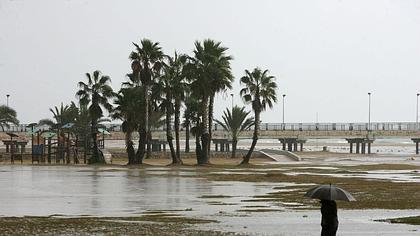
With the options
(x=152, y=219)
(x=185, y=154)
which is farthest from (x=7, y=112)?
(x=152, y=219)

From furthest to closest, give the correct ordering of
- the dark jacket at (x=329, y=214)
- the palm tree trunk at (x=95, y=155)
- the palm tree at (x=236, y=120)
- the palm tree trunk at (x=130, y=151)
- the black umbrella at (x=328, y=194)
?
the palm tree at (x=236, y=120)
the palm tree trunk at (x=95, y=155)
the palm tree trunk at (x=130, y=151)
the dark jacket at (x=329, y=214)
the black umbrella at (x=328, y=194)

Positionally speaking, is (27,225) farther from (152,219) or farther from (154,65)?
(154,65)

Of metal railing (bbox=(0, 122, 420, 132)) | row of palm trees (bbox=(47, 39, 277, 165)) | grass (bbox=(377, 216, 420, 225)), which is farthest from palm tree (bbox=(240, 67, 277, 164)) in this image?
metal railing (bbox=(0, 122, 420, 132))

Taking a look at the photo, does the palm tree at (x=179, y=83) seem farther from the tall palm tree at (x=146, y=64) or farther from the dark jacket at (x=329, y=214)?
the dark jacket at (x=329, y=214)

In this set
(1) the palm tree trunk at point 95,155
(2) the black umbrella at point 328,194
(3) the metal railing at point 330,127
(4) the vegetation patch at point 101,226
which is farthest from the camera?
(3) the metal railing at point 330,127

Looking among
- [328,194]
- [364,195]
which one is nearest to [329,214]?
[328,194]

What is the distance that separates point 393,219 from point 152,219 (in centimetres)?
620

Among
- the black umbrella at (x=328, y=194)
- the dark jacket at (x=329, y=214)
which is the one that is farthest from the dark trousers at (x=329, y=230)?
the black umbrella at (x=328, y=194)

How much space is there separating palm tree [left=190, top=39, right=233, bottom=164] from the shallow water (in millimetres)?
21284

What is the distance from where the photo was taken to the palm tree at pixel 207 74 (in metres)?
62.5

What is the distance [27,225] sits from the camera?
783 inches

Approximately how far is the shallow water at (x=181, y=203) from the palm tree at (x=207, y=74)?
2128cm

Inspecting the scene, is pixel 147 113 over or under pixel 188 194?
over

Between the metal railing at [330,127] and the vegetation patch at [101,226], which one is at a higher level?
the metal railing at [330,127]
